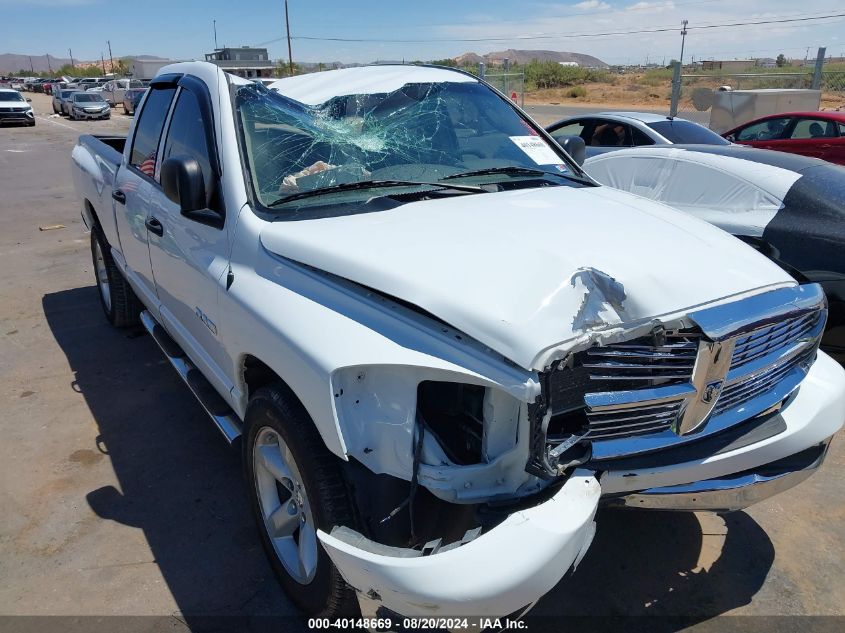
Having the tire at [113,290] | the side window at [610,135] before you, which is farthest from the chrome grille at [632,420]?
the side window at [610,135]

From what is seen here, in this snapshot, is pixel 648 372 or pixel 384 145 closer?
pixel 648 372

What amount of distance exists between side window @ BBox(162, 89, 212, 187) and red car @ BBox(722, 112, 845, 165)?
32.3ft

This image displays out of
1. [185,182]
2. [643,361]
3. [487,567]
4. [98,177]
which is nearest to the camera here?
[487,567]

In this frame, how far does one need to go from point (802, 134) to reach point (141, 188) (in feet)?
34.5

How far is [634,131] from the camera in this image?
8812mm

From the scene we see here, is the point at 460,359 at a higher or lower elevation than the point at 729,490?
higher

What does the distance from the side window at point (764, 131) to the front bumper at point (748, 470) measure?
9.81 m

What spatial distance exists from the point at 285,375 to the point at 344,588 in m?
0.76

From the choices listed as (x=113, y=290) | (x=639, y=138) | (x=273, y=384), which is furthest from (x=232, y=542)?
(x=639, y=138)

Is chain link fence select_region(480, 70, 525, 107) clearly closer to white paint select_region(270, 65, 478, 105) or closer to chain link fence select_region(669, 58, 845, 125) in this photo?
chain link fence select_region(669, 58, 845, 125)

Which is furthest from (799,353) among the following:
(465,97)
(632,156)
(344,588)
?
(632,156)

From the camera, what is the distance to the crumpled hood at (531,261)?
2.04m

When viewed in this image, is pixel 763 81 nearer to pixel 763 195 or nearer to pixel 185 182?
pixel 763 195

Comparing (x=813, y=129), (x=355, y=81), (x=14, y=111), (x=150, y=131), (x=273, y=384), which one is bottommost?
(x=14, y=111)
